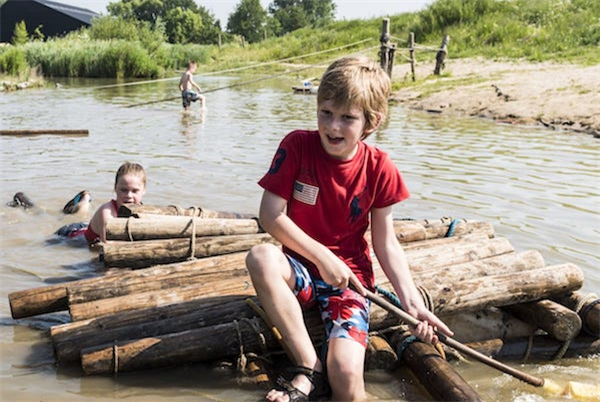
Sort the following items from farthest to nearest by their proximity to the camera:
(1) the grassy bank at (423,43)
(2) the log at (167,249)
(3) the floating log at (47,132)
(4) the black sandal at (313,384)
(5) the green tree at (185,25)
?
(5) the green tree at (185,25) → (1) the grassy bank at (423,43) → (3) the floating log at (47,132) → (2) the log at (167,249) → (4) the black sandal at (313,384)

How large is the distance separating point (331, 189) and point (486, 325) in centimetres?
138

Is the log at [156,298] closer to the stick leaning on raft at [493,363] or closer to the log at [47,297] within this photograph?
the log at [47,297]

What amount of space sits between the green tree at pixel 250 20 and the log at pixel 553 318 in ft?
232

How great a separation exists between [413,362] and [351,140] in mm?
1168

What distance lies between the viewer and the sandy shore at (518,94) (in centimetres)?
1330

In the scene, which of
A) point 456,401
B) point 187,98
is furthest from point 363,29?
point 456,401

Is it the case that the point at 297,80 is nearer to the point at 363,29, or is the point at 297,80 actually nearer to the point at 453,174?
the point at 363,29

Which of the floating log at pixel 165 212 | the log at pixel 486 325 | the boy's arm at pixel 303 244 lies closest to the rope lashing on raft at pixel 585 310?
the log at pixel 486 325

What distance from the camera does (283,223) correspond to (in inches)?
123

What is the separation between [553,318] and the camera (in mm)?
3770

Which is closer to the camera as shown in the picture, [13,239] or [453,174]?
[13,239]

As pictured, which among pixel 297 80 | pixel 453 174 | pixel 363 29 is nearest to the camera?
pixel 453 174

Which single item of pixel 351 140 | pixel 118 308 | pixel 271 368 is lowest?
pixel 271 368

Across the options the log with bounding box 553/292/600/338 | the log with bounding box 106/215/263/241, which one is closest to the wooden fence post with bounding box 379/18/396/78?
the log with bounding box 106/215/263/241
